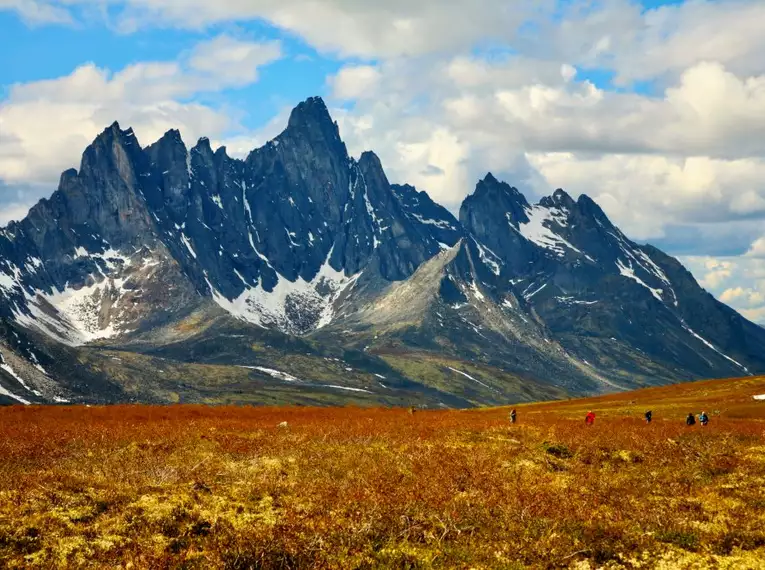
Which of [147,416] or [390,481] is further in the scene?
[147,416]

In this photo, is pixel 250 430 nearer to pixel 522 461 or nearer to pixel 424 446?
pixel 424 446

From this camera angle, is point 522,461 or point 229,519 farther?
point 522,461

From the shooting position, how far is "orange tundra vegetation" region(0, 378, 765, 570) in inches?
839

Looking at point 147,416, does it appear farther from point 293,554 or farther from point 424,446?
point 293,554

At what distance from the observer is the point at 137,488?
90.0 ft

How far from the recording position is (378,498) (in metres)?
27.4

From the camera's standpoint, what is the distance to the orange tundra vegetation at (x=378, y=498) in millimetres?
21312

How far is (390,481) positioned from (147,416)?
34729mm

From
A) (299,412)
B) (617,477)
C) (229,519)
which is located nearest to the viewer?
(229,519)

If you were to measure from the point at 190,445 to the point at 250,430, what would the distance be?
29.5 ft

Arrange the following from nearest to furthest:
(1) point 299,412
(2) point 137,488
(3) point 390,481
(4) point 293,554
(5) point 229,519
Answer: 1. (4) point 293,554
2. (5) point 229,519
3. (2) point 137,488
4. (3) point 390,481
5. (1) point 299,412

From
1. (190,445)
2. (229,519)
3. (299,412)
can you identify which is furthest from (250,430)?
(229,519)

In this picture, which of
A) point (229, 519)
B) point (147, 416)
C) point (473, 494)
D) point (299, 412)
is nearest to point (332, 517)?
point (229, 519)

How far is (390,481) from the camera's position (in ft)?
103
